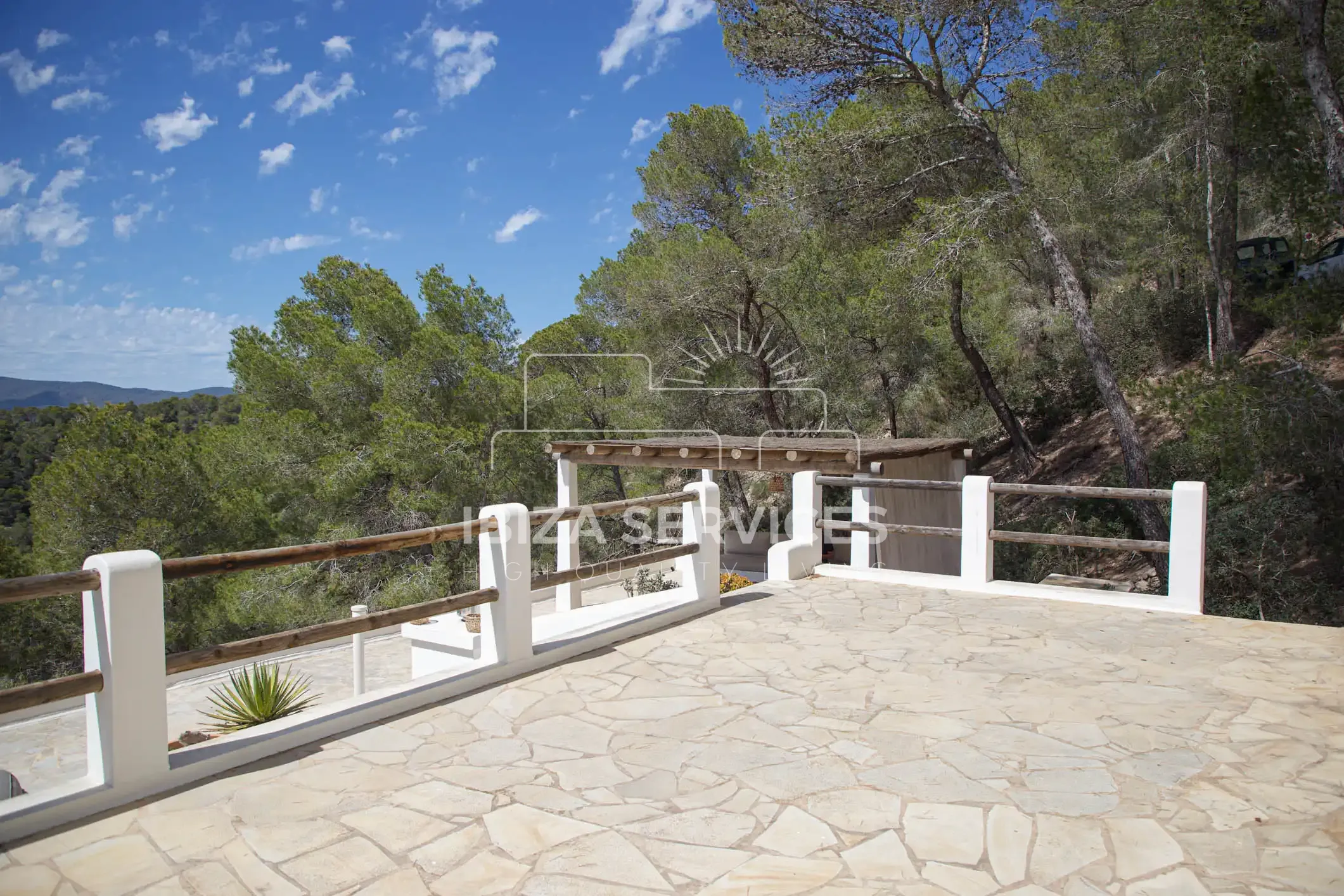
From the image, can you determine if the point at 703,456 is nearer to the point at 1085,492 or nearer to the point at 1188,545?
the point at 1085,492

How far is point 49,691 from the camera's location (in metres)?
2.68

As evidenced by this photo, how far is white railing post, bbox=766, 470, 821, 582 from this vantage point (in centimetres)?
706

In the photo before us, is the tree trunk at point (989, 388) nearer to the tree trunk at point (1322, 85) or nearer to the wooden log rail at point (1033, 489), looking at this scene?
the tree trunk at point (1322, 85)

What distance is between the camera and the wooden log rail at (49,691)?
8.51 feet

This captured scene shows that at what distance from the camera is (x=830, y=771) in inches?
124

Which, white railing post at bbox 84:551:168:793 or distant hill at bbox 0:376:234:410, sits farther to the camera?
distant hill at bbox 0:376:234:410

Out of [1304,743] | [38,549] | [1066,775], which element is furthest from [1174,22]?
[38,549]

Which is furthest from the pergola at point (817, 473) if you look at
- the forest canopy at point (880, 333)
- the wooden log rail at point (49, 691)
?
the wooden log rail at point (49, 691)

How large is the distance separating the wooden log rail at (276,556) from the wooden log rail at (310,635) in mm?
293

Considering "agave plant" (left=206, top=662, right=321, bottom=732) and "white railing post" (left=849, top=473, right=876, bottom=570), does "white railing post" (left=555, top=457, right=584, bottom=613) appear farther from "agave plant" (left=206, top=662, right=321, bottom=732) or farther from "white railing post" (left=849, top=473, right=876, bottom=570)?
"agave plant" (left=206, top=662, right=321, bottom=732)

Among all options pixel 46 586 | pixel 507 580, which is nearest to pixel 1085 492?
pixel 507 580

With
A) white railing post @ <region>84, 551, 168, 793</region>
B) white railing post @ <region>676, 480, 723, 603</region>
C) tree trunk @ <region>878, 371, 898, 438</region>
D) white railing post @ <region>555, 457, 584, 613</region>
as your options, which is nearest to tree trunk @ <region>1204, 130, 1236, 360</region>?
tree trunk @ <region>878, 371, 898, 438</region>

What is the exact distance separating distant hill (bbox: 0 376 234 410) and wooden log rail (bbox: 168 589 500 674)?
15.8 metres

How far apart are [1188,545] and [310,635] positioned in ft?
18.3
